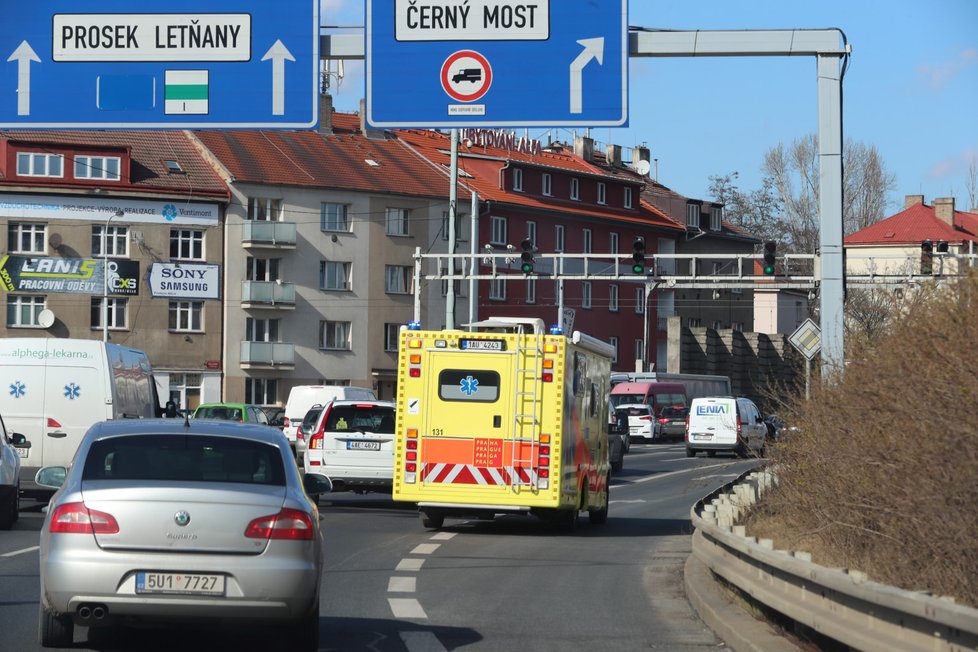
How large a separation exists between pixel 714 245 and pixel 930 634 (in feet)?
320

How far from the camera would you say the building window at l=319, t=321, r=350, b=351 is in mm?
75438

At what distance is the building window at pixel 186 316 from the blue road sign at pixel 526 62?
5681 centimetres

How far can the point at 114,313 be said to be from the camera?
231 feet

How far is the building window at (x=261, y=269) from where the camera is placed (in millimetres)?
73812

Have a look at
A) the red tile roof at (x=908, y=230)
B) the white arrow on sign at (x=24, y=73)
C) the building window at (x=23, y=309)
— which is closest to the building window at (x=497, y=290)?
the building window at (x=23, y=309)

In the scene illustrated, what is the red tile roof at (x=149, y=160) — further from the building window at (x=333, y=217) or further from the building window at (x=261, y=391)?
the building window at (x=261, y=391)

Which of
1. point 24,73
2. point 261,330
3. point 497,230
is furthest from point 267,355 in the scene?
point 24,73

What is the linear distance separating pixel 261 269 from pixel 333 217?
4397mm

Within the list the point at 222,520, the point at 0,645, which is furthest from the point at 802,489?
the point at 0,645

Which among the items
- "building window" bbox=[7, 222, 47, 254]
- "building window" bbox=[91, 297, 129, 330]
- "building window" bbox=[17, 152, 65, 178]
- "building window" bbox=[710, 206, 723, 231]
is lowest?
"building window" bbox=[91, 297, 129, 330]

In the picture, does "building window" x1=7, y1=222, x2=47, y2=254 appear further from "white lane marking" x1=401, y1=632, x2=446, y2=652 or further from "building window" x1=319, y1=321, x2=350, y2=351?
"white lane marking" x1=401, y1=632, x2=446, y2=652

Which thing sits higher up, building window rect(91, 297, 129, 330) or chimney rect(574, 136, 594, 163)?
chimney rect(574, 136, 594, 163)

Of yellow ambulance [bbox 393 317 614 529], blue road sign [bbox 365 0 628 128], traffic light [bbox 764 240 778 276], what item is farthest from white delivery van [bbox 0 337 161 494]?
traffic light [bbox 764 240 778 276]

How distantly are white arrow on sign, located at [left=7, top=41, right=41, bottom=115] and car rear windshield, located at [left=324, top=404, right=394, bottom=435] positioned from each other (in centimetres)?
919
